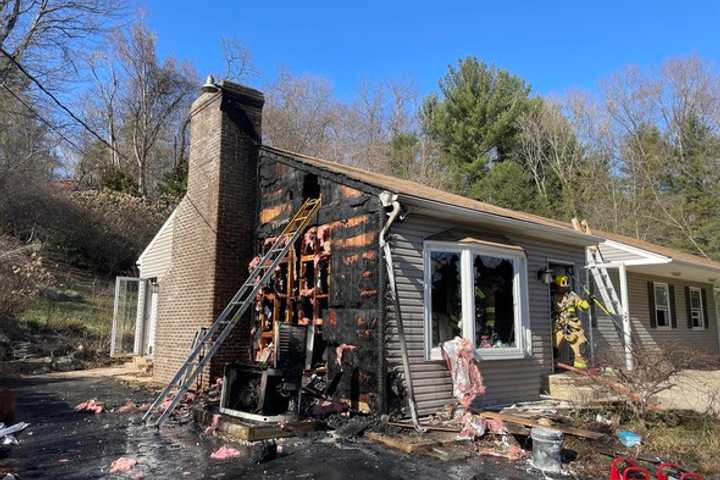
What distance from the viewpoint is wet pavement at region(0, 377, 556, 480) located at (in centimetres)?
523

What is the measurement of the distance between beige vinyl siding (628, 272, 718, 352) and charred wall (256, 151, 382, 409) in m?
9.86

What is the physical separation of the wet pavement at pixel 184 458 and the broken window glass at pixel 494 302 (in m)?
3.00

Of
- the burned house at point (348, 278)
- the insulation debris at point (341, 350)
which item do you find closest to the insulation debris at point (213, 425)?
the burned house at point (348, 278)

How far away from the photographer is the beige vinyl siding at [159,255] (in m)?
13.9

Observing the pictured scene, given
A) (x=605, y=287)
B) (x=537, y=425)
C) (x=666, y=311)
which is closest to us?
(x=537, y=425)

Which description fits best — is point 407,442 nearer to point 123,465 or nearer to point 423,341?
point 423,341

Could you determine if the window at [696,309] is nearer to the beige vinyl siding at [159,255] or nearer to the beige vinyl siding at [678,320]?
the beige vinyl siding at [678,320]

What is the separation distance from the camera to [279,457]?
5.82 meters

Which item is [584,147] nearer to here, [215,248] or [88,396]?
[215,248]

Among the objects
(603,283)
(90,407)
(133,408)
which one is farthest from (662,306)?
A: (90,407)

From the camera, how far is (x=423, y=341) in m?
7.73

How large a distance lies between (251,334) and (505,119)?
23868 millimetres

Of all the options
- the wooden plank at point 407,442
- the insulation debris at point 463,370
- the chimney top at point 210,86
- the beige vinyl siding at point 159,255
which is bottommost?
the wooden plank at point 407,442

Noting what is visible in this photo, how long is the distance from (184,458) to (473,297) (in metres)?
4.79
